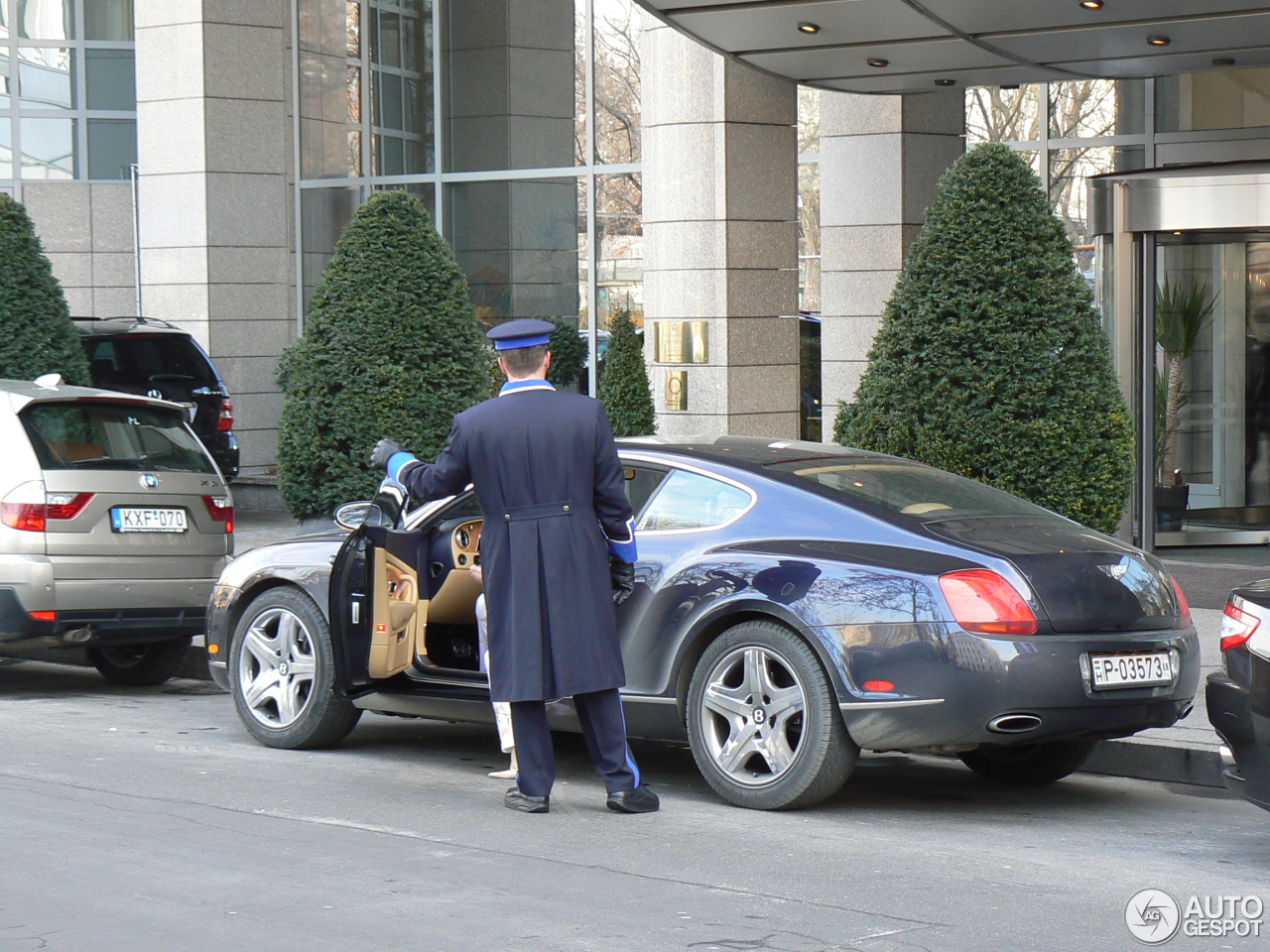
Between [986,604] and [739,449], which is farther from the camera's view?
[739,449]

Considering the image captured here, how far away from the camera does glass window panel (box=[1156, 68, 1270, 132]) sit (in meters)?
Answer: 17.0

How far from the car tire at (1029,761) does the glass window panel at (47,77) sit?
19.8m

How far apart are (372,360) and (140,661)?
3241mm

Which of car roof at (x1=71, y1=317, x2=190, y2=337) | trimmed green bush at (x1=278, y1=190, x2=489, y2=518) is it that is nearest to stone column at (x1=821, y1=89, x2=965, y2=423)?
trimmed green bush at (x1=278, y1=190, x2=489, y2=518)

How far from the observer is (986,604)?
6.57m

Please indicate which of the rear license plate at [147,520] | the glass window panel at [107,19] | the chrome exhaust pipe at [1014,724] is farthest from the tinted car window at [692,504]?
the glass window panel at [107,19]

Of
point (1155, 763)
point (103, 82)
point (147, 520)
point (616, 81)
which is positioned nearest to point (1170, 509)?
Answer: point (1155, 763)

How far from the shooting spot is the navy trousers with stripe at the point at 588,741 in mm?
6949

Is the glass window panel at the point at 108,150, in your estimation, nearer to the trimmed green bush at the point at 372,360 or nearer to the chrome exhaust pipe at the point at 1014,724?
the trimmed green bush at the point at 372,360

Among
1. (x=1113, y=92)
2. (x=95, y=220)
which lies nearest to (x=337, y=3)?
(x=95, y=220)

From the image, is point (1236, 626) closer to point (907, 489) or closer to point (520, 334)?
point (907, 489)

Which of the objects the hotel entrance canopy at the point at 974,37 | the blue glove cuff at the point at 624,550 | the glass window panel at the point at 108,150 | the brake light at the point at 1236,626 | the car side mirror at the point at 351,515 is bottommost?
the brake light at the point at 1236,626

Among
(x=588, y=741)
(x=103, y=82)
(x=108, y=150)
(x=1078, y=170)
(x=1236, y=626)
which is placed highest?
(x=103, y=82)

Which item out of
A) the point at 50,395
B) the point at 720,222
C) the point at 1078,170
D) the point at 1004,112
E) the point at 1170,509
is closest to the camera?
the point at 50,395
